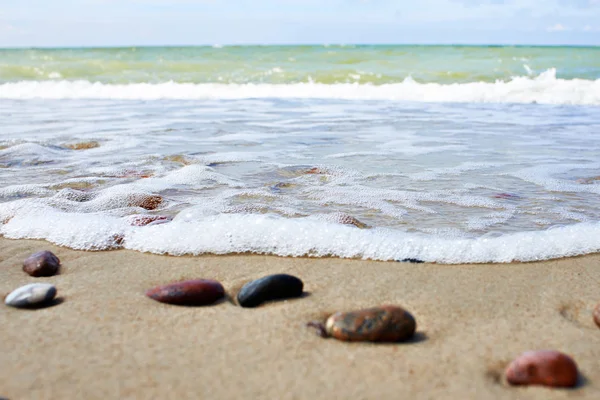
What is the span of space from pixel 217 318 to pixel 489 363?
2.25 feet

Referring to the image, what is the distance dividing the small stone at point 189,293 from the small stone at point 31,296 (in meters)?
0.27

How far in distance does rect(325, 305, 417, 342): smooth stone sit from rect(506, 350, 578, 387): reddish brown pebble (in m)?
0.27

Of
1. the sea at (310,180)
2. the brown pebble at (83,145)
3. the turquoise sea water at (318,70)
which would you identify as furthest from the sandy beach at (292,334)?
the turquoise sea water at (318,70)

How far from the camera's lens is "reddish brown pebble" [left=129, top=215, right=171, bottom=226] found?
242 centimetres

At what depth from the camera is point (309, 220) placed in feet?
7.94

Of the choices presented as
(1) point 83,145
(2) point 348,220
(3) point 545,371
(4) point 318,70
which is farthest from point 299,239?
(4) point 318,70

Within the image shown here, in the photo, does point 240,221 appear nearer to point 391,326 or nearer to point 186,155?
point 391,326

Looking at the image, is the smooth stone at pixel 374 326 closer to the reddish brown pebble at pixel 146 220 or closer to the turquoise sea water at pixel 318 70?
the reddish brown pebble at pixel 146 220

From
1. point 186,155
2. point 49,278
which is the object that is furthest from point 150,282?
point 186,155

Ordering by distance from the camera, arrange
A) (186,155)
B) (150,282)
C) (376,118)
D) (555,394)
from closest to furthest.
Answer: (555,394) → (150,282) → (186,155) → (376,118)

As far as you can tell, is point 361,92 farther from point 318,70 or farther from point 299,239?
point 299,239

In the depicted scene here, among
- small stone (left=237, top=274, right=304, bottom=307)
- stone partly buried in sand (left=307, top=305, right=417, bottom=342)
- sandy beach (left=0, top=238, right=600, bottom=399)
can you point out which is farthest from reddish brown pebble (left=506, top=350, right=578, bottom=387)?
small stone (left=237, top=274, right=304, bottom=307)

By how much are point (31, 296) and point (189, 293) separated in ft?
1.41

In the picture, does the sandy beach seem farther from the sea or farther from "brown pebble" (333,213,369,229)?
"brown pebble" (333,213,369,229)
